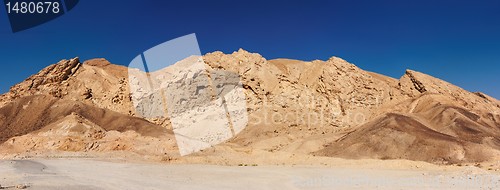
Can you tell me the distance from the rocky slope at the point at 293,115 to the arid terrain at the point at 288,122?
0.13m

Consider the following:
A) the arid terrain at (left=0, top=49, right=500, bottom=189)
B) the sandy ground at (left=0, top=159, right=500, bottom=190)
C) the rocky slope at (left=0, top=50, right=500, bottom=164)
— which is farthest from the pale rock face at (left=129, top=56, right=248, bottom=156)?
the sandy ground at (left=0, top=159, right=500, bottom=190)

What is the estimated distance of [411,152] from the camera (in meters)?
37.7

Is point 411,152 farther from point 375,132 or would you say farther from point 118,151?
point 118,151

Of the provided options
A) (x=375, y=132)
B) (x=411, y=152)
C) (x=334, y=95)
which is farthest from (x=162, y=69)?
(x=411, y=152)

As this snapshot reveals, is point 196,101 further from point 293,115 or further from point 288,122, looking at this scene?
point 293,115

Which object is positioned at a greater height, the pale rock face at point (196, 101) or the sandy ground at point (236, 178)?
the pale rock face at point (196, 101)

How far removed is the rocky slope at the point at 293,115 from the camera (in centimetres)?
3934

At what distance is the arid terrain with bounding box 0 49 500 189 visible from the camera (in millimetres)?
36316

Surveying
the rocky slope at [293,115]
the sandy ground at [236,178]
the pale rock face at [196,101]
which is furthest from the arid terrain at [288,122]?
the sandy ground at [236,178]

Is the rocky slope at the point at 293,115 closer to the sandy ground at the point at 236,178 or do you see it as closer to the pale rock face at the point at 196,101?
the pale rock face at the point at 196,101

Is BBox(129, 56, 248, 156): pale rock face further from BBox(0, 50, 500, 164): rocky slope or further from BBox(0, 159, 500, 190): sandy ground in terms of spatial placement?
BBox(0, 159, 500, 190): sandy ground

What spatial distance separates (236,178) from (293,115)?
2790cm

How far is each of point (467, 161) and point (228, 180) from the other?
21.9 metres

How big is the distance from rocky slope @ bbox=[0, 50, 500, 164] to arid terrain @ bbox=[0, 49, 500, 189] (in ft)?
0.44
